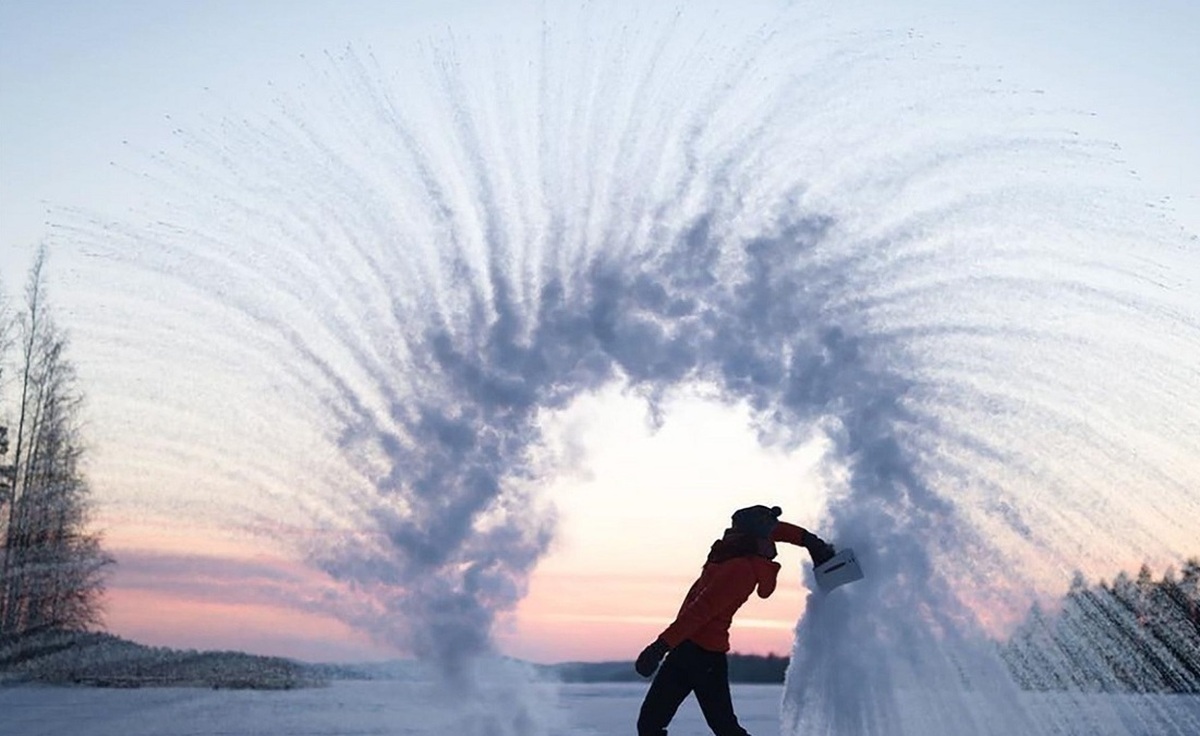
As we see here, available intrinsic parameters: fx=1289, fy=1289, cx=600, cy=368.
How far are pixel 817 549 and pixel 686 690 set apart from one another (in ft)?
5.04

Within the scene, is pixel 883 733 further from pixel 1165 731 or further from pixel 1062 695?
pixel 1165 731

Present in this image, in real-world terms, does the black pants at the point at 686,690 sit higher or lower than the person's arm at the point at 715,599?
lower

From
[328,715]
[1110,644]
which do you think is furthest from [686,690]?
[328,715]

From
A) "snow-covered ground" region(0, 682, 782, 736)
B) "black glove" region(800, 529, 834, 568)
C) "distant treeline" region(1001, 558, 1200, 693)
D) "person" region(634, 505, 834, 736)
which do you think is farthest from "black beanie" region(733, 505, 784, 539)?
"snow-covered ground" region(0, 682, 782, 736)

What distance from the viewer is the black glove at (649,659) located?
773cm

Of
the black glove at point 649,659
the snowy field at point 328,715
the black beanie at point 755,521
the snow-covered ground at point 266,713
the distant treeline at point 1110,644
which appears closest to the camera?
the black glove at point 649,659

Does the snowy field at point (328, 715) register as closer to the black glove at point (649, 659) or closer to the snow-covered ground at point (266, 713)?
the snow-covered ground at point (266, 713)

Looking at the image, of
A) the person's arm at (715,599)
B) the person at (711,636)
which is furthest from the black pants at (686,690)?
the person's arm at (715,599)

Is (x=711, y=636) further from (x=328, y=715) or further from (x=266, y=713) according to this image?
(x=266, y=713)

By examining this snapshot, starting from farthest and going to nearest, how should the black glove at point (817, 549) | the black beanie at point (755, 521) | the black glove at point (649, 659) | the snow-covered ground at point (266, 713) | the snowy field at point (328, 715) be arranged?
the snow-covered ground at point (266, 713), the snowy field at point (328, 715), the black glove at point (817, 549), the black beanie at point (755, 521), the black glove at point (649, 659)

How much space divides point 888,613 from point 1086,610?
4.18 meters

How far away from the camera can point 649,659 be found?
775cm

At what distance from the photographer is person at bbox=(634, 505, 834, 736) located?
26.0 ft

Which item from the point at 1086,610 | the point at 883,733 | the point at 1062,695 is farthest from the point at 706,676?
the point at 1086,610
